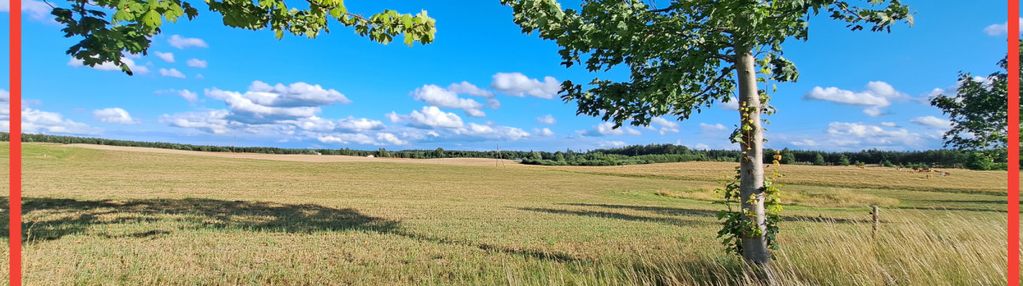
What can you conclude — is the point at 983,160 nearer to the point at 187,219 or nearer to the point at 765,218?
the point at 765,218

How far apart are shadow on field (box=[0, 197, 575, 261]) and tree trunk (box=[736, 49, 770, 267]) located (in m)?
3.88

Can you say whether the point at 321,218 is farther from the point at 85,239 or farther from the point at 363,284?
the point at 363,284

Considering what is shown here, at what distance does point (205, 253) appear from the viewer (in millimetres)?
9258

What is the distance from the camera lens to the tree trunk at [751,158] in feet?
23.1

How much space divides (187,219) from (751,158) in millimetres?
15067

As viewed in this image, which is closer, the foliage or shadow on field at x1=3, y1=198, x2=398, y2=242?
the foliage

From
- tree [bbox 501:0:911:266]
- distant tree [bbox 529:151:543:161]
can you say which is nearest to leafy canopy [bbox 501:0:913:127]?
tree [bbox 501:0:911:266]

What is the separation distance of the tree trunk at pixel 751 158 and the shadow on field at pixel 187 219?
3.88m

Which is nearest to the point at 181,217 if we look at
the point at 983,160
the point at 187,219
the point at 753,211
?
the point at 187,219

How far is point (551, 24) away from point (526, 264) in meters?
4.48

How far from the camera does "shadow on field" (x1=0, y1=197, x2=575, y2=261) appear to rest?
11281 mm

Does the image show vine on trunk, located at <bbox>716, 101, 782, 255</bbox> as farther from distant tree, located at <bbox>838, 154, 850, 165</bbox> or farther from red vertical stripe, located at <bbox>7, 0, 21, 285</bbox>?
distant tree, located at <bbox>838, 154, 850, 165</bbox>

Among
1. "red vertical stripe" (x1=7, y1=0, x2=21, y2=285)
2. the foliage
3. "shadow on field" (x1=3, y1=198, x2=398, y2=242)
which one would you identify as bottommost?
"shadow on field" (x1=3, y1=198, x2=398, y2=242)

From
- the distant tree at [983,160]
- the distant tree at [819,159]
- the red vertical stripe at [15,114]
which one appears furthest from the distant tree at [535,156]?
the red vertical stripe at [15,114]
